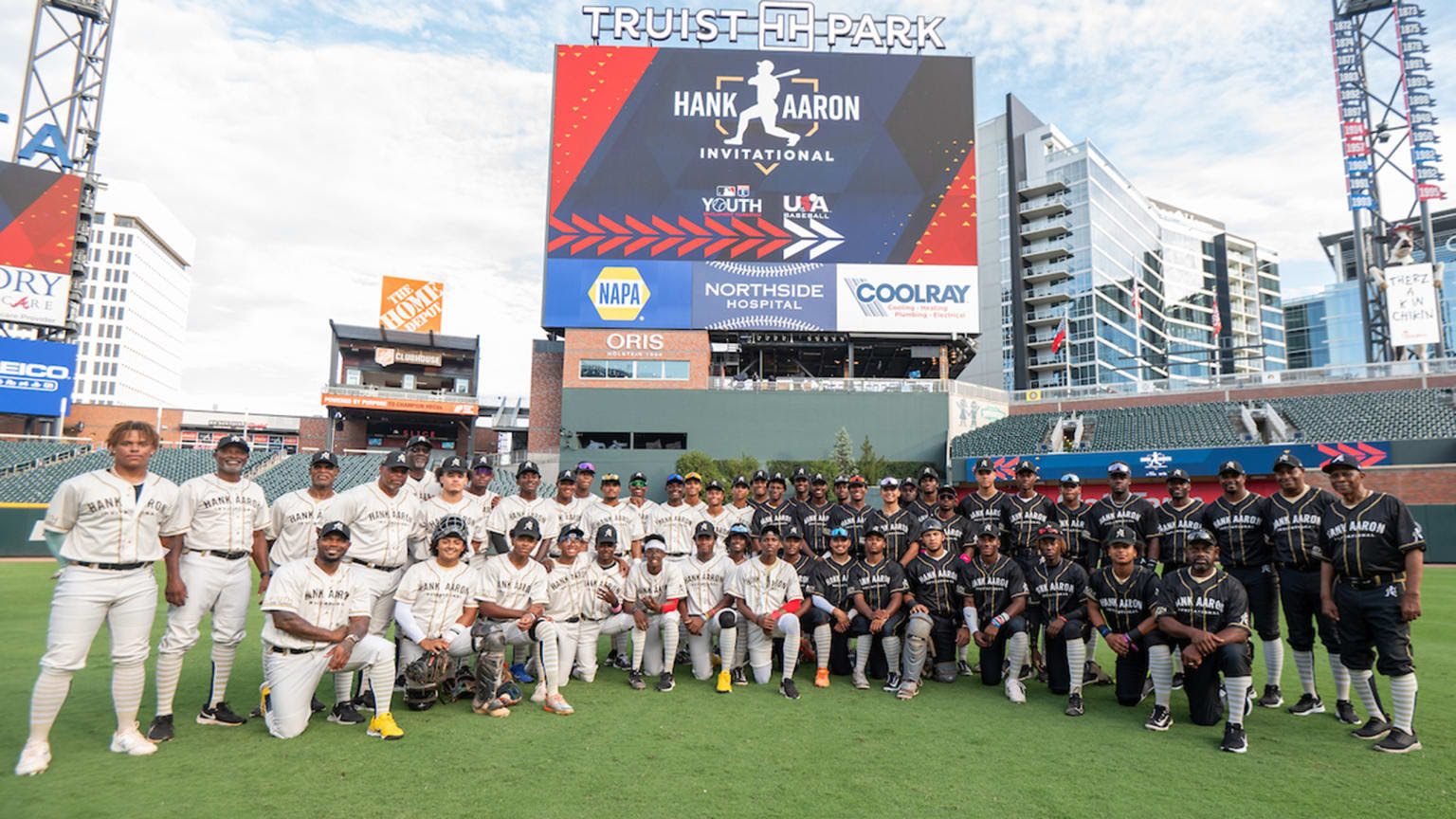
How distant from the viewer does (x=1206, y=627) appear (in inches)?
239

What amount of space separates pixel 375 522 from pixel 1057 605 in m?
6.37

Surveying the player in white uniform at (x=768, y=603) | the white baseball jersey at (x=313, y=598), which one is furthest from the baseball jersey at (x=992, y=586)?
the white baseball jersey at (x=313, y=598)

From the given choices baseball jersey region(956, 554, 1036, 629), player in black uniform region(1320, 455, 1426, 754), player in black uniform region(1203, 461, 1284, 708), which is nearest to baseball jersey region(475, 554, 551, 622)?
baseball jersey region(956, 554, 1036, 629)

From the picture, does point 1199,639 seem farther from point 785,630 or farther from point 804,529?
point 804,529

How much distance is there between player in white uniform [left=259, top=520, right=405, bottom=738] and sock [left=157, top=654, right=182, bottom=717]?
592 millimetres

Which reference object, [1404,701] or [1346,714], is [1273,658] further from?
[1404,701]

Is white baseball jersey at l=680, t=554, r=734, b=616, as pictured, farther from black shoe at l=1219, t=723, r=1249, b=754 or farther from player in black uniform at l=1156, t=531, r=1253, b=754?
black shoe at l=1219, t=723, r=1249, b=754

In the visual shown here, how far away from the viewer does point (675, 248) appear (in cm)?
4003

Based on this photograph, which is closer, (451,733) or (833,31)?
(451,733)

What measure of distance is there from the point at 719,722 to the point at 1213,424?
35.1 meters

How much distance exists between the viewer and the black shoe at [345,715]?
5781mm

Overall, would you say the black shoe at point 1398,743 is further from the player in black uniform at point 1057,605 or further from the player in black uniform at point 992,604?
the player in black uniform at point 992,604

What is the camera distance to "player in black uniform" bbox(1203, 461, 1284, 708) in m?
6.78

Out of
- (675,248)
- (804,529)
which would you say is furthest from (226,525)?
(675,248)
